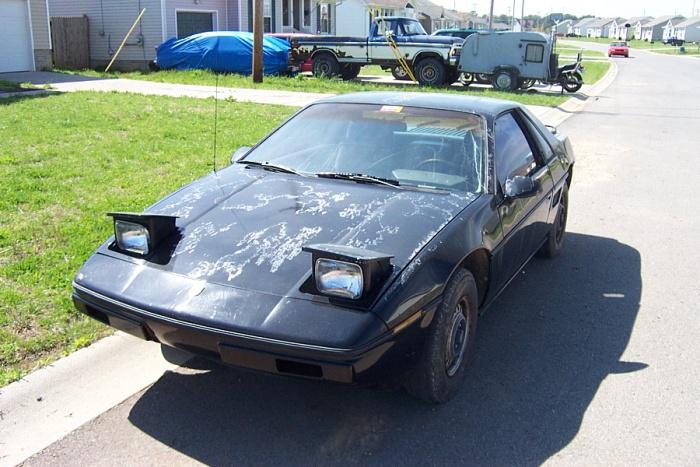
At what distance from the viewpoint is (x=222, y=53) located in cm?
2173

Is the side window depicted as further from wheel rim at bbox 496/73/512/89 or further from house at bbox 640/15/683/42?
house at bbox 640/15/683/42

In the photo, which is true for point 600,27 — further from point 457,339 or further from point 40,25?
point 457,339

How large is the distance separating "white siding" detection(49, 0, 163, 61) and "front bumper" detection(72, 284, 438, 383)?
77.9 ft

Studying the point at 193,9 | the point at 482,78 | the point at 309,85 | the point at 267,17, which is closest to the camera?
the point at 309,85

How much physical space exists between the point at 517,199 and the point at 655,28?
156 metres

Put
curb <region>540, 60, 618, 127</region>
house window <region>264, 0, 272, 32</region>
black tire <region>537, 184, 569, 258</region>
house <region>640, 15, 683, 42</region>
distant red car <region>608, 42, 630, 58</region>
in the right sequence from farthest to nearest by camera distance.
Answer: house <region>640, 15, 683, 42</region>, distant red car <region>608, 42, 630, 58</region>, house window <region>264, 0, 272, 32</region>, curb <region>540, 60, 618, 127</region>, black tire <region>537, 184, 569, 258</region>

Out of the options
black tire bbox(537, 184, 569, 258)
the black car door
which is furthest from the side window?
black tire bbox(537, 184, 569, 258)

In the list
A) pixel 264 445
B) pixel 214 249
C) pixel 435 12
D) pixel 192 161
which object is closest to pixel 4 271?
pixel 214 249

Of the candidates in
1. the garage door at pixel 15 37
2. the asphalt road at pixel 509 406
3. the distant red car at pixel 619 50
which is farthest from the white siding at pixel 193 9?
the distant red car at pixel 619 50

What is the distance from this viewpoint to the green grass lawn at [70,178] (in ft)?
13.0

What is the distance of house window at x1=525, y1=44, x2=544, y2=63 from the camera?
62.8ft

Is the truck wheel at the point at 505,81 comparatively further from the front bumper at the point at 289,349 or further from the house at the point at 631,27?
the house at the point at 631,27

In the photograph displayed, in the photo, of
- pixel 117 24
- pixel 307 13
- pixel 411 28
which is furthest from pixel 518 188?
pixel 307 13

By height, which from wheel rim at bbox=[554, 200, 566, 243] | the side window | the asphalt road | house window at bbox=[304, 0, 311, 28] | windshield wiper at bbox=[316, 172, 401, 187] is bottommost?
the asphalt road
